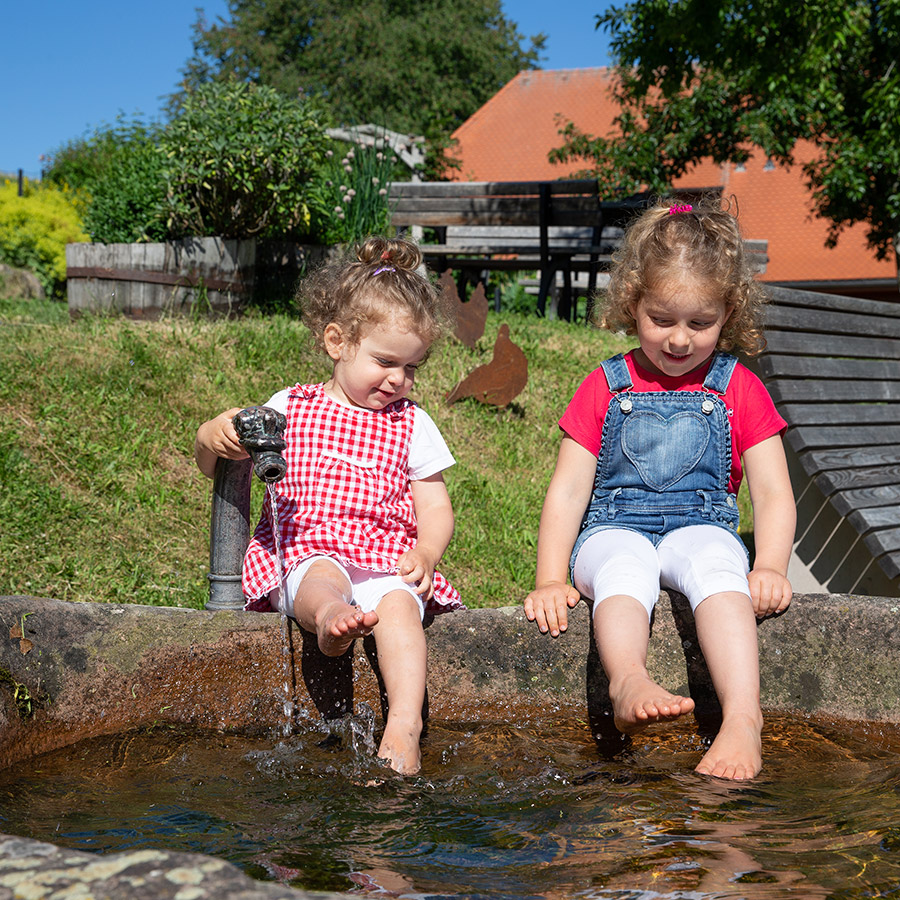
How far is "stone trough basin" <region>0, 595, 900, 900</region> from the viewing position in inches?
78.5

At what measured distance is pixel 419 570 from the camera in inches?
91.7

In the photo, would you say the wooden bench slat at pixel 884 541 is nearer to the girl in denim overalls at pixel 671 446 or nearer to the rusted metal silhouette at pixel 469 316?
the girl in denim overalls at pixel 671 446

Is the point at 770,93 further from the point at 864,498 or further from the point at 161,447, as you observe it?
the point at 161,447

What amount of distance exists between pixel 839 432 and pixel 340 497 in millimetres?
2087

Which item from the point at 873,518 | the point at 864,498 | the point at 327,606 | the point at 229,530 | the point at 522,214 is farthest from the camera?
the point at 522,214

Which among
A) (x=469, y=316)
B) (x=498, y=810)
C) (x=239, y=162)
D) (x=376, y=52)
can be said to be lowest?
(x=498, y=810)

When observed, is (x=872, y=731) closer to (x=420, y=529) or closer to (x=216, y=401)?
(x=420, y=529)

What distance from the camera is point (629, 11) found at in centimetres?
965

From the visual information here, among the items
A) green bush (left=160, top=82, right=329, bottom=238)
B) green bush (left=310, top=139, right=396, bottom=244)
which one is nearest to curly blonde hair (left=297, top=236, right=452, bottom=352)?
green bush (left=160, top=82, right=329, bottom=238)

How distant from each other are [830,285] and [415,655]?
1863 centimetres

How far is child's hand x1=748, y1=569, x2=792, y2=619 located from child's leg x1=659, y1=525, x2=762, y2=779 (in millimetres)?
43

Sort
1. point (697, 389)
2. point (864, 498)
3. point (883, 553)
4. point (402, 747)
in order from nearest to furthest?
point (402, 747)
point (697, 389)
point (883, 553)
point (864, 498)

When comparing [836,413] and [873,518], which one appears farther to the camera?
[836,413]

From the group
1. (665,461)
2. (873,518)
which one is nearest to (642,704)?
(665,461)
